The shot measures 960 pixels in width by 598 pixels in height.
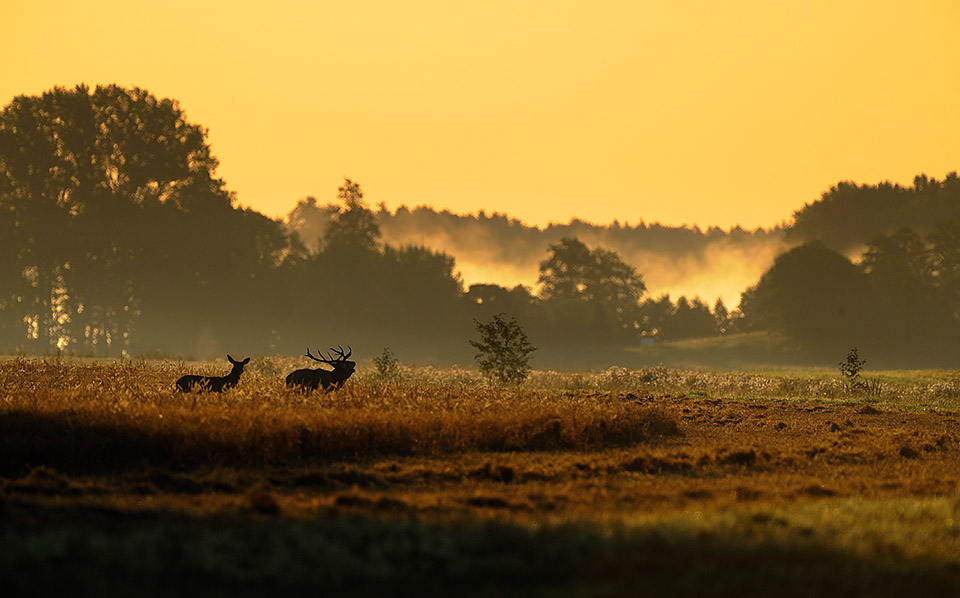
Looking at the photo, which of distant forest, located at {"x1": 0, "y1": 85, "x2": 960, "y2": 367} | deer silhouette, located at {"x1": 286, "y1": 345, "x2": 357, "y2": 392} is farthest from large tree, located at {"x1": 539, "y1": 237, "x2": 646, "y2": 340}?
deer silhouette, located at {"x1": 286, "y1": 345, "x2": 357, "y2": 392}

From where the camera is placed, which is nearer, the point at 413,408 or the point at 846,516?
the point at 846,516

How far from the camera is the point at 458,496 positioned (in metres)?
16.8

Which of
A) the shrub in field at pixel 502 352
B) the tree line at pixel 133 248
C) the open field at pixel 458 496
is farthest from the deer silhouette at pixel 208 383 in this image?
the tree line at pixel 133 248

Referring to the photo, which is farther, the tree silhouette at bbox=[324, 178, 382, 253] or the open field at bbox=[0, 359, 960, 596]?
the tree silhouette at bbox=[324, 178, 382, 253]

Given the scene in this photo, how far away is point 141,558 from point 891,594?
747 centimetres

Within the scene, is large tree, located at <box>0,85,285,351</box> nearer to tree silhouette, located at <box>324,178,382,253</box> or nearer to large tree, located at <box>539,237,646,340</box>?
tree silhouette, located at <box>324,178,382,253</box>

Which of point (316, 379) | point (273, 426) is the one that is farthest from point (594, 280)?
point (273, 426)

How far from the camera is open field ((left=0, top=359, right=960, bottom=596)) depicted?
11.0 meters

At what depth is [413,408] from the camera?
26172mm

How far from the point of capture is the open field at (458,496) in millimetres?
10984

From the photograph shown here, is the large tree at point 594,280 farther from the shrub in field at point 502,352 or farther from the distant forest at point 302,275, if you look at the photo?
the shrub in field at point 502,352

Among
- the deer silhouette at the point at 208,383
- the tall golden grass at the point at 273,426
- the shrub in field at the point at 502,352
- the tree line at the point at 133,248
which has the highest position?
the tree line at the point at 133,248

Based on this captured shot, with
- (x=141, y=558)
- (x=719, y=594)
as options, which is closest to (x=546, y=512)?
(x=719, y=594)

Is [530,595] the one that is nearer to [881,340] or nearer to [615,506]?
[615,506]
